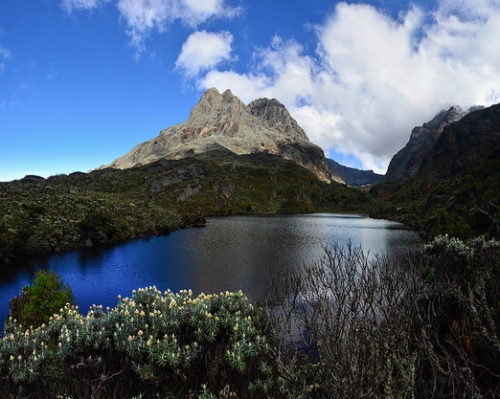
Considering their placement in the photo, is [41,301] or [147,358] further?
[41,301]

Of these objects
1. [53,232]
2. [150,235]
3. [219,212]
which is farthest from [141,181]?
[53,232]

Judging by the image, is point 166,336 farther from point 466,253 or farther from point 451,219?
point 451,219

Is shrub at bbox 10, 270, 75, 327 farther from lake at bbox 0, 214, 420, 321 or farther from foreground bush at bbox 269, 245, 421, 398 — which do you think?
foreground bush at bbox 269, 245, 421, 398

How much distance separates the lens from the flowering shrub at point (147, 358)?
32.5ft

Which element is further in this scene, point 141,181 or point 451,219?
point 141,181

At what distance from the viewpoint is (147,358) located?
986 centimetres

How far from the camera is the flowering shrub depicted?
9906mm

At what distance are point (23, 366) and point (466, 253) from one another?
25.6 m

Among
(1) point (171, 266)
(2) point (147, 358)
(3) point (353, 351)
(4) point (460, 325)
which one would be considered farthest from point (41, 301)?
(4) point (460, 325)

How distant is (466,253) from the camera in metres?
22.2

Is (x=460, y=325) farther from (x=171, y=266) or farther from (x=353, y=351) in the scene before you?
(x=171, y=266)

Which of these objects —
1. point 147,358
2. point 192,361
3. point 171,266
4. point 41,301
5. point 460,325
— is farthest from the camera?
point 171,266

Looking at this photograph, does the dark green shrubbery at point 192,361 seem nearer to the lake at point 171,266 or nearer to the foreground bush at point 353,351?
the foreground bush at point 353,351

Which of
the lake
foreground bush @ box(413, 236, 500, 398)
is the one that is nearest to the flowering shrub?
foreground bush @ box(413, 236, 500, 398)
